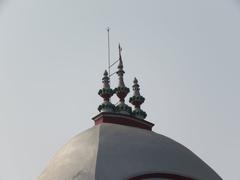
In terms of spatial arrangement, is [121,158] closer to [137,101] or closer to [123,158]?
[123,158]

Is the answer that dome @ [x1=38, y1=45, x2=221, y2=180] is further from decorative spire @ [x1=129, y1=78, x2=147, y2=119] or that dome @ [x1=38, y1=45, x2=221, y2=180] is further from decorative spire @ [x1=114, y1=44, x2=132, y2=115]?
decorative spire @ [x1=129, y1=78, x2=147, y2=119]

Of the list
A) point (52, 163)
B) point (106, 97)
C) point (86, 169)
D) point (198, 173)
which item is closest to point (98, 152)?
point (86, 169)

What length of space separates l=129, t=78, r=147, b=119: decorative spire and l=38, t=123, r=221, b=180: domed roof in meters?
1.96

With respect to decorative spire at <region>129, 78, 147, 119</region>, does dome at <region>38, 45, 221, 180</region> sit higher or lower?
lower

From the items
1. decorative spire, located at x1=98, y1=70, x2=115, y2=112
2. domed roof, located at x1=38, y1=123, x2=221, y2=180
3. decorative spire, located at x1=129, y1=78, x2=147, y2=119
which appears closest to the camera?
domed roof, located at x1=38, y1=123, x2=221, y2=180

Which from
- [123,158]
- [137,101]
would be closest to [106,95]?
[137,101]

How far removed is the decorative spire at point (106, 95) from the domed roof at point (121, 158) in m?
1.58

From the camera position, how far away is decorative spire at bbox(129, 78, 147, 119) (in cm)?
1608

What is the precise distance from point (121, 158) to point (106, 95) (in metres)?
3.87

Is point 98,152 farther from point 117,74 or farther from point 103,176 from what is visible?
point 117,74

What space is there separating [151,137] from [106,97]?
2.83 metres

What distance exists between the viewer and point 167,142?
13.8 meters

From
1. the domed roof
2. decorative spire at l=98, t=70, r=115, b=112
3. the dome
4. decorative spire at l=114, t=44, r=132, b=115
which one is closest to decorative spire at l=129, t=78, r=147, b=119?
decorative spire at l=114, t=44, r=132, b=115

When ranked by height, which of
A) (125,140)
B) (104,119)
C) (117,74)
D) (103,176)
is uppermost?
(117,74)
